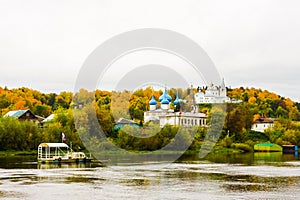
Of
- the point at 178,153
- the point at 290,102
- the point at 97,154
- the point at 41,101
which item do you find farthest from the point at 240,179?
the point at 290,102

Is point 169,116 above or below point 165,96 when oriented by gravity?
below

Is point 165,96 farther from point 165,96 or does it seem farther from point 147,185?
point 147,185

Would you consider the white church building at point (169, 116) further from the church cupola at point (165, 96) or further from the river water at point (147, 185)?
the river water at point (147, 185)

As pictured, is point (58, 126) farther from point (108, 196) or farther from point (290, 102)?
point (290, 102)

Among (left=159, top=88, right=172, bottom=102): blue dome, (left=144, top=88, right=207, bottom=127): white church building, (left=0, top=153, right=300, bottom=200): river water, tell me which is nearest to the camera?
(left=0, top=153, right=300, bottom=200): river water

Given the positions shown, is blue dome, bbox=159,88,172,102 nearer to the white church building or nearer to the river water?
the white church building

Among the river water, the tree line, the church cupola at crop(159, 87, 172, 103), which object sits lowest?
the river water

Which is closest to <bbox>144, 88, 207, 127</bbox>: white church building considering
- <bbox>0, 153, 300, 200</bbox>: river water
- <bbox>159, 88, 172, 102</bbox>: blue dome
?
<bbox>159, 88, 172, 102</bbox>: blue dome

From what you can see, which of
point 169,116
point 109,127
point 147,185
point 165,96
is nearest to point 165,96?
point 165,96

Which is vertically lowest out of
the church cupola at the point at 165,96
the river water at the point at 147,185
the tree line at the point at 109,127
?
the river water at the point at 147,185

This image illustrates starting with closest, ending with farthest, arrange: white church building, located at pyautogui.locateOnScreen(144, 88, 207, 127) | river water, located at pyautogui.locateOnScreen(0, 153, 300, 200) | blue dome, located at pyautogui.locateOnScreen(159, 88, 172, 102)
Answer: river water, located at pyautogui.locateOnScreen(0, 153, 300, 200) < white church building, located at pyautogui.locateOnScreen(144, 88, 207, 127) < blue dome, located at pyautogui.locateOnScreen(159, 88, 172, 102)

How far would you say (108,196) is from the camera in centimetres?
1948

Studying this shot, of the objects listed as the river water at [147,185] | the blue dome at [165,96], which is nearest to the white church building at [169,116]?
the blue dome at [165,96]

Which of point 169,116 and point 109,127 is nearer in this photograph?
point 109,127
